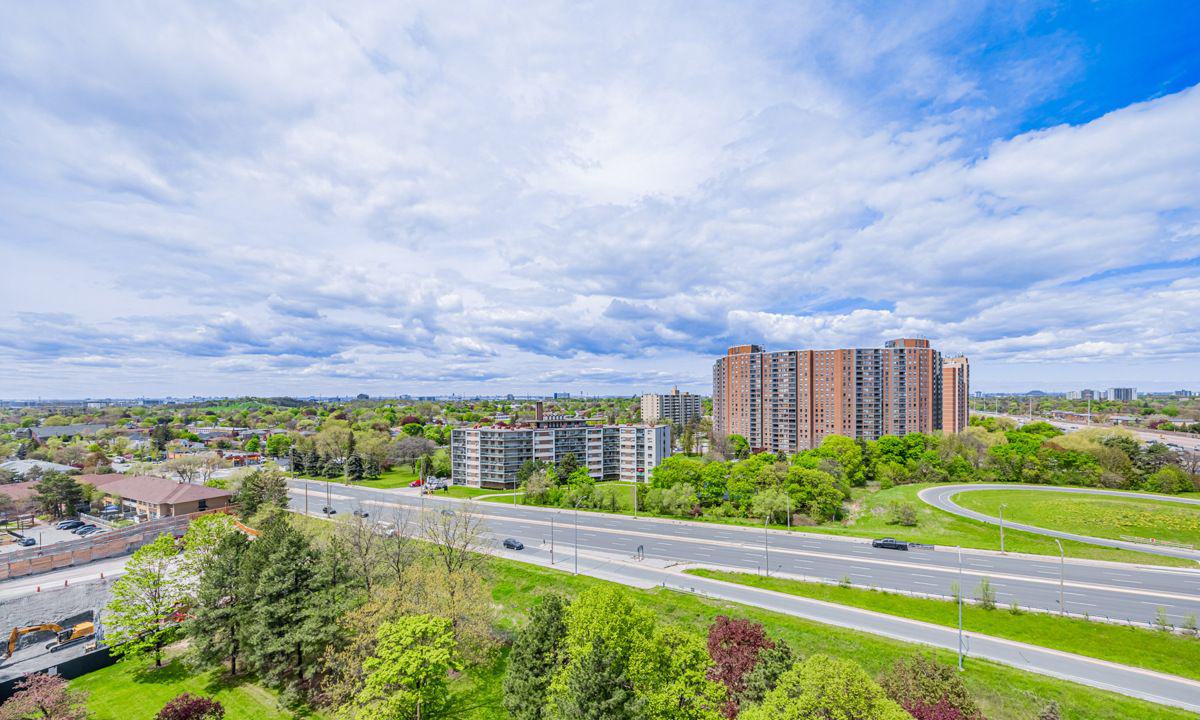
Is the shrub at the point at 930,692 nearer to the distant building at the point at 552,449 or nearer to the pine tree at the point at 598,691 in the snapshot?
the pine tree at the point at 598,691

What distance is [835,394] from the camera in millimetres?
109750

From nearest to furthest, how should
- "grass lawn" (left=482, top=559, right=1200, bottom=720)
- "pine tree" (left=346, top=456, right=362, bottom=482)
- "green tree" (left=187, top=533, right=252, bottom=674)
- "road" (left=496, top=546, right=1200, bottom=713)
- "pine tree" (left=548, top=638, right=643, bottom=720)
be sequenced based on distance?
"pine tree" (left=548, top=638, right=643, bottom=720) < "grass lawn" (left=482, top=559, right=1200, bottom=720) < "road" (left=496, top=546, right=1200, bottom=713) < "green tree" (left=187, top=533, right=252, bottom=674) < "pine tree" (left=346, top=456, right=362, bottom=482)

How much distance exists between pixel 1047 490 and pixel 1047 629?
169 ft

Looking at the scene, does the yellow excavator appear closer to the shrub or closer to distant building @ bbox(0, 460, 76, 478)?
distant building @ bbox(0, 460, 76, 478)

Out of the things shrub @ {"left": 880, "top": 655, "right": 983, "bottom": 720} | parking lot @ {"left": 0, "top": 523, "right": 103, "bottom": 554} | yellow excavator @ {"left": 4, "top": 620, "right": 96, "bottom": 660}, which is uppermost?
shrub @ {"left": 880, "top": 655, "right": 983, "bottom": 720}

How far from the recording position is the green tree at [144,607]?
37.5 m

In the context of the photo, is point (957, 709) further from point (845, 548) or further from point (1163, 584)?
point (1163, 584)

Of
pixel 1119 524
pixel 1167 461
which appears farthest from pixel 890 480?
pixel 1167 461

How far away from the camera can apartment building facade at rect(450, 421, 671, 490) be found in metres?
92.8

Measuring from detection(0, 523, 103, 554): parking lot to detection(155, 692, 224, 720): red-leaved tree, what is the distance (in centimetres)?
5164

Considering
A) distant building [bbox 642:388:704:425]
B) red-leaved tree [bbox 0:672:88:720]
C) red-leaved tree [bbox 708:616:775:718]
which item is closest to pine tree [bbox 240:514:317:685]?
red-leaved tree [bbox 0:672:88:720]

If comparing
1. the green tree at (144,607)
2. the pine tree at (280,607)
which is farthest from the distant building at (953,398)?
the green tree at (144,607)

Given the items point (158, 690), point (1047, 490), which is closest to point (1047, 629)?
point (1047, 490)

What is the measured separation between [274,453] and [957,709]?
6004 inches
